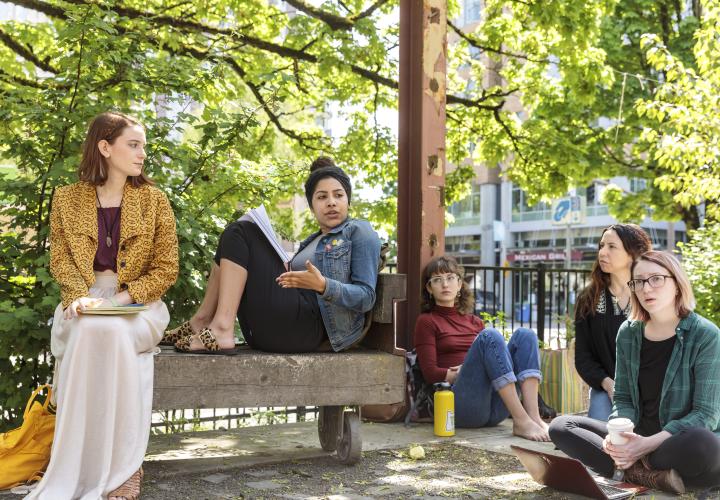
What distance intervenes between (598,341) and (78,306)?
3.41m

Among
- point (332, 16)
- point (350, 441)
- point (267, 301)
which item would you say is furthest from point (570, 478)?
point (332, 16)

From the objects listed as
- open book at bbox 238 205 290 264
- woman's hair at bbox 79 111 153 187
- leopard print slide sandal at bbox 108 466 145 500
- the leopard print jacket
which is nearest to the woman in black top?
open book at bbox 238 205 290 264

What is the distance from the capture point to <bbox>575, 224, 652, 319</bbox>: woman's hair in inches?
205

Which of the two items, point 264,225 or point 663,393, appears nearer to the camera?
point 663,393

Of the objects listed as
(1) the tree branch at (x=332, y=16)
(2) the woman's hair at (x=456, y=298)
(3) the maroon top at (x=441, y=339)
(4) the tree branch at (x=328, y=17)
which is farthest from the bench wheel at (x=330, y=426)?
(4) the tree branch at (x=328, y=17)

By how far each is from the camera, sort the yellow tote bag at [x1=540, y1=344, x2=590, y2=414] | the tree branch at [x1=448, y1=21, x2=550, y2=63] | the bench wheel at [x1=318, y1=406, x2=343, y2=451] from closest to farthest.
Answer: the bench wheel at [x1=318, y1=406, x2=343, y2=451] < the yellow tote bag at [x1=540, y1=344, x2=590, y2=414] < the tree branch at [x1=448, y1=21, x2=550, y2=63]

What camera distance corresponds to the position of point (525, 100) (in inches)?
557

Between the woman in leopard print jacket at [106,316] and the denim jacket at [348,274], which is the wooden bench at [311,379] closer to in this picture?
the denim jacket at [348,274]

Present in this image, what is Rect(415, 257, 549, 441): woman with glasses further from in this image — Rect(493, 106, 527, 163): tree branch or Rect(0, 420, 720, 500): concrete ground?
Rect(493, 106, 527, 163): tree branch

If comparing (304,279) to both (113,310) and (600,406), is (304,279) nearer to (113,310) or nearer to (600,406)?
(113,310)

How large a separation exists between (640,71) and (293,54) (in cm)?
988

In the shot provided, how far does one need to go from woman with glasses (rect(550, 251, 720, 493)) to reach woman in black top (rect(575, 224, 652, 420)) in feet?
3.44

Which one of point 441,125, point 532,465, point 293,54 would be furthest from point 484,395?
point 293,54

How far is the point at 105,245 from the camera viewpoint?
4246 mm
